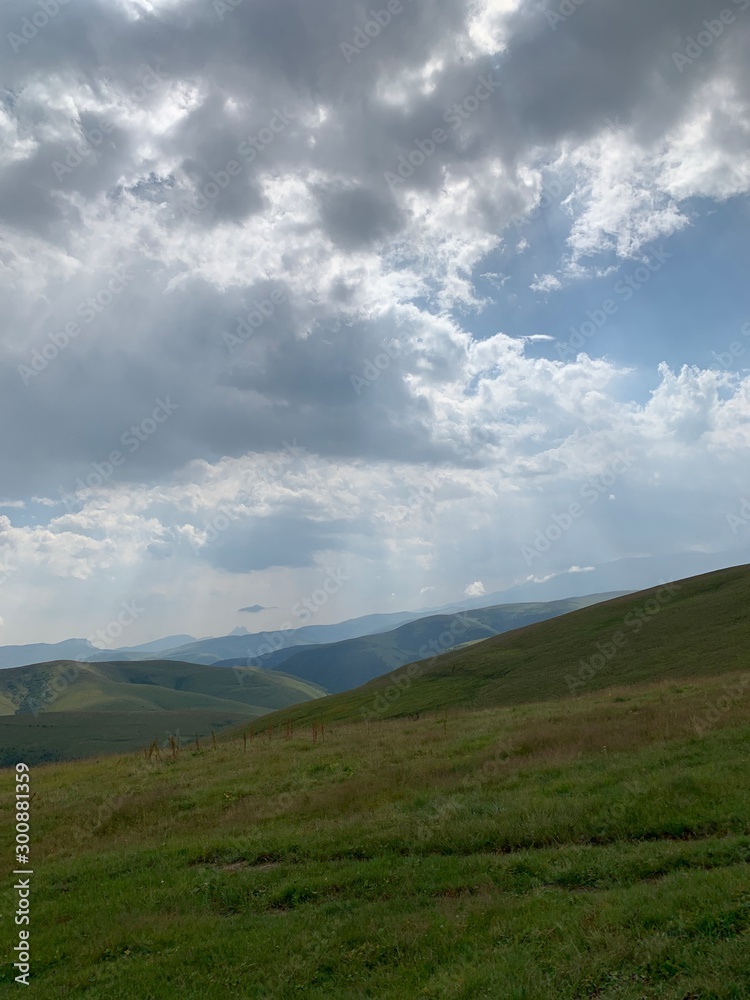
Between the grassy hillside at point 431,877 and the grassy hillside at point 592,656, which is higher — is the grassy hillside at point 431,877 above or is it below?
above

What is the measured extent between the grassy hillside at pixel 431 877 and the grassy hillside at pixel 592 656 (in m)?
30.2

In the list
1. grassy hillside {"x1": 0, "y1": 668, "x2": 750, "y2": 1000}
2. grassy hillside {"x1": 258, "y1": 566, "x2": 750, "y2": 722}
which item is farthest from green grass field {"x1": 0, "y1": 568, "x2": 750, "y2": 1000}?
grassy hillside {"x1": 258, "y1": 566, "x2": 750, "y2": 722}

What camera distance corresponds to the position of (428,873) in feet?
42.8

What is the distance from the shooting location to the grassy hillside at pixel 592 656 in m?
52.6

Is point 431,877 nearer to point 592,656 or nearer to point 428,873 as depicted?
point 428,873

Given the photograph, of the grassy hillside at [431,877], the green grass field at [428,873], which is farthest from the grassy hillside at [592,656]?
the grassy hillside at [431,877]

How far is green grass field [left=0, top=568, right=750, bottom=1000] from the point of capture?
9.15 metres

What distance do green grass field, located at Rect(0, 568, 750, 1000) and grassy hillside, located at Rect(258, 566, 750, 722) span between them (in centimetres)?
2756

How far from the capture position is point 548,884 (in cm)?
1188

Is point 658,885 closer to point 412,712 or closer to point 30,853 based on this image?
point 30,853

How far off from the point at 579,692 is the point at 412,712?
59.5 ft

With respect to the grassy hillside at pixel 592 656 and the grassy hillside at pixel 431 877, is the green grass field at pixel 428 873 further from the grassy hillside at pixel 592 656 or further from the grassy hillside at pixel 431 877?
the grassy hillside at pixel 592 656

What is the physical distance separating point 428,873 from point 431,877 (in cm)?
20

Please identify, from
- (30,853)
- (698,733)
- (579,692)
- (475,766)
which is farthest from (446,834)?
(579,692)
